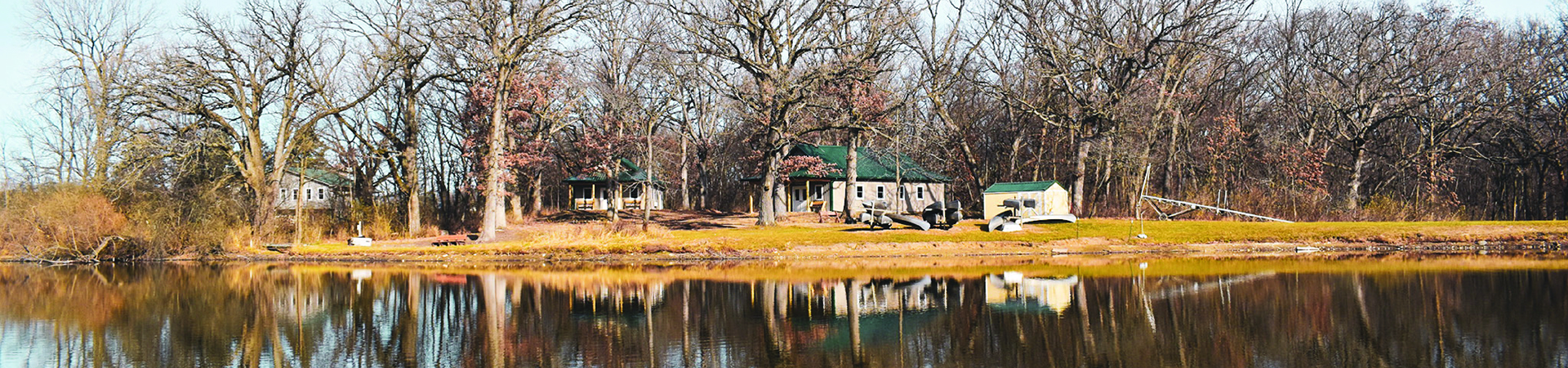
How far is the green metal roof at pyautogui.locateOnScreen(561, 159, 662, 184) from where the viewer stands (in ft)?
209

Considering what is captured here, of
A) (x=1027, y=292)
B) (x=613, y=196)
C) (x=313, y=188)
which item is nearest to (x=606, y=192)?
(x=613, y=196)

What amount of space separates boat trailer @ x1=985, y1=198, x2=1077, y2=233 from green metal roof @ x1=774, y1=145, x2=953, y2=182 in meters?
15.8

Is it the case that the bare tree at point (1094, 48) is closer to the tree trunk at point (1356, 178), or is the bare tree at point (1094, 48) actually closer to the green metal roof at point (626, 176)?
the tree trunk at point (1356, 178)

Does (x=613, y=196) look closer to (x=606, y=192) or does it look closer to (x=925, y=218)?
(x=606, y=192)

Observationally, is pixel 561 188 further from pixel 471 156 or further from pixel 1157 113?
pixel 1157 113

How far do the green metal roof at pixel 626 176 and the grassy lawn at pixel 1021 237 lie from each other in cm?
2426

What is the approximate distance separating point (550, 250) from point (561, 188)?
41639 mm

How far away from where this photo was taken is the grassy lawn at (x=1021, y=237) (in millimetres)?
36219

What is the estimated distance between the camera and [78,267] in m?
36.8

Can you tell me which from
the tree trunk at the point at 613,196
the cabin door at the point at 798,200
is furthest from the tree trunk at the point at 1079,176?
the tree trunk at the point at 613,196

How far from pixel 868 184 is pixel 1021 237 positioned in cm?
2306

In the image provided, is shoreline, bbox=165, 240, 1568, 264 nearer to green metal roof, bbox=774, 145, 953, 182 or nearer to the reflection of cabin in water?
the reflection of cabin in water

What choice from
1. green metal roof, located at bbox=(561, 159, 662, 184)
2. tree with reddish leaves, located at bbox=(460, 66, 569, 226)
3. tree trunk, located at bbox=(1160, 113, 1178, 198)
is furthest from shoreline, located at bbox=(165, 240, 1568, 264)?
green metal roof, located at bbox=(561, 159, 662, 184)

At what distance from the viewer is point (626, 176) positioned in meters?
64.9
